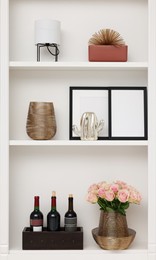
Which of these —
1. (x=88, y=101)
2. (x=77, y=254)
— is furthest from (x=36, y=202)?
(x=88, y=101)

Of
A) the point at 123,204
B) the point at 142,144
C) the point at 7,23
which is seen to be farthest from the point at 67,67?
the point at 123,204

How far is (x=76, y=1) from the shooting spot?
2.86 metres

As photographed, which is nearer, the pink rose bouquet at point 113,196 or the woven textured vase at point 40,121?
the pink rose bouquet at point 113,196

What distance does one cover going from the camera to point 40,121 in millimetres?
2699

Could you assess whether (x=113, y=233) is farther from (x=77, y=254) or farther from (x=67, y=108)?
(x=67, y=108)

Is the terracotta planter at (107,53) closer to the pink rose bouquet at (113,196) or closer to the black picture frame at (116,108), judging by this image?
the black picture frame at (116,108)

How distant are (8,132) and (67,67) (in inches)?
19.3

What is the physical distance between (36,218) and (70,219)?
0.19 meters

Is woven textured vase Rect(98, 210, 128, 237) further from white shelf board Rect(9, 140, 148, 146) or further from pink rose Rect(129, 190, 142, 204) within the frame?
A: white shelf board Rect(9, 140, 148, 146)

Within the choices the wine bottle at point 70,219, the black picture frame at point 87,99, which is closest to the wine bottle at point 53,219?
the wine bottle at point 70,219

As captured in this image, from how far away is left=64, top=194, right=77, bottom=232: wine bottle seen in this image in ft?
8.86

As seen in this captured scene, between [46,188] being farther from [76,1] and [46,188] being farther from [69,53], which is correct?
[76,1]

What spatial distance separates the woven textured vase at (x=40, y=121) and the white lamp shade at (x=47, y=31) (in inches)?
13.9

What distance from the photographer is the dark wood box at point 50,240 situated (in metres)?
2.65
